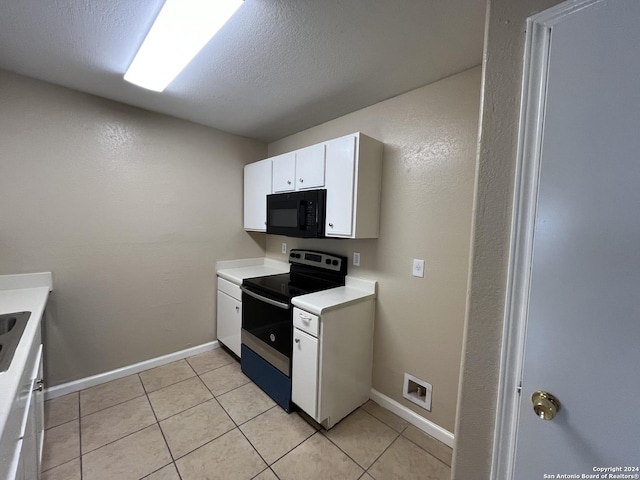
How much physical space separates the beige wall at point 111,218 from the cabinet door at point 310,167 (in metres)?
1.04

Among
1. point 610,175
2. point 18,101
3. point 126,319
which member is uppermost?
point 18,101

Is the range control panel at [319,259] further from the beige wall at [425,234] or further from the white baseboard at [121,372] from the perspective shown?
the white baseboard at [121,372]

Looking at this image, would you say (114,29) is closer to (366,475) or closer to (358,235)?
(358,235)

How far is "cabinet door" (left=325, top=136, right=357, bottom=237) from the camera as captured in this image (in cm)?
180

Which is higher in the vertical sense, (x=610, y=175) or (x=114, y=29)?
(x=114, y=29)

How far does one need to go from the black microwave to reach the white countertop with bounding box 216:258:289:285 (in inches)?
21.2

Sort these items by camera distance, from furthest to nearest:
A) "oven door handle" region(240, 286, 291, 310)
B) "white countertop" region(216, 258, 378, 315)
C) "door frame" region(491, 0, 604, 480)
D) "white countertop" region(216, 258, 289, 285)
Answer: "white countertop" region(216, 258, 289, 285)
"oven door handle" region(240, 286, 291, 310)
"white countertop" region(216, 258, 378, 315)
"door frame" region(491, 0, 604, 480)

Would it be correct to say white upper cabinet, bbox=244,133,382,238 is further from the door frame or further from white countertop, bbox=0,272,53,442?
white countertop, bbox=0,272,53,442

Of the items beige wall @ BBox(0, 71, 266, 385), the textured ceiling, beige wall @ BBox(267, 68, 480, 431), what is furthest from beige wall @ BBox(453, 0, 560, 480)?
beige wall @ BBox(0, 71, 266, 385)

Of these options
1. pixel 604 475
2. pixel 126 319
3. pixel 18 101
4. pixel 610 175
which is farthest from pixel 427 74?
pixel 126 319

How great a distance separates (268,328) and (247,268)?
3.52 ft

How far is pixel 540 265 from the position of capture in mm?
689

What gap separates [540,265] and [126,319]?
288 cm

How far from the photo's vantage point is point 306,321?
Answer: 1.71 meters
